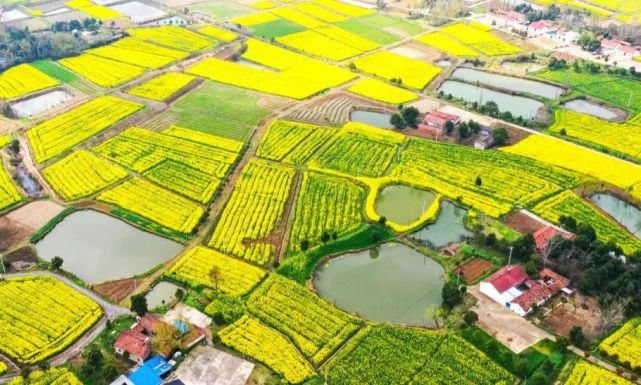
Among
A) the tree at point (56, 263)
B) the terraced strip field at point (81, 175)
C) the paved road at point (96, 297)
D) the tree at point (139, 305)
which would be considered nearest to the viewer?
the tree at point (139, 305)

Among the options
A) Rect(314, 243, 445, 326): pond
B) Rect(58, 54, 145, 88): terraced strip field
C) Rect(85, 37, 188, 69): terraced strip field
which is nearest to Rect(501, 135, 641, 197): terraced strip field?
Rect(314, 243, 445, 326): pond

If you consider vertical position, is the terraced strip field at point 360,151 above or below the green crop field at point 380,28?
below

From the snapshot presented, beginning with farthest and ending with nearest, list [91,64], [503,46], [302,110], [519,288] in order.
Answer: [503,46] < [91,64] < [302,110] < [519,288]

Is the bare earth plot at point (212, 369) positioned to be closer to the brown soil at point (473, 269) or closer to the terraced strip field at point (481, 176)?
the brown soil at point (473, 269)

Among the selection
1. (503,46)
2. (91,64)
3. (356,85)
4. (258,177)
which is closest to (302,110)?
(356,85)

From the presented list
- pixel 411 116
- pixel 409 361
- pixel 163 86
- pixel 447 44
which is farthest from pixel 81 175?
pixel 447 44

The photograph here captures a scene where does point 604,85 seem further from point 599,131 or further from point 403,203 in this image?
point 403,203

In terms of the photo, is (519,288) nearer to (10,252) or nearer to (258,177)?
(258,177)

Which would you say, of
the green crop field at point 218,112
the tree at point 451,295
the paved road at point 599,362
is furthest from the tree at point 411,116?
the paved road at point 599,362
